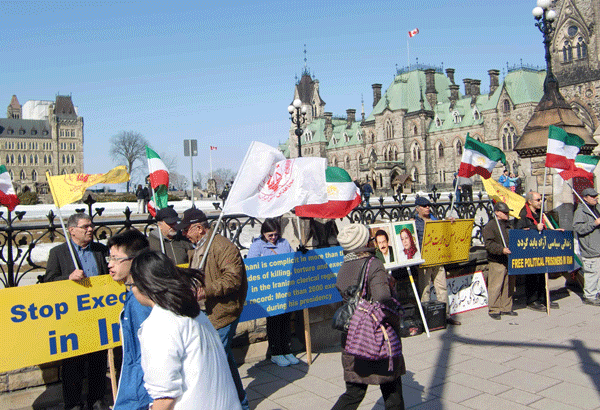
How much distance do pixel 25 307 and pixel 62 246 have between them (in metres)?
0.71

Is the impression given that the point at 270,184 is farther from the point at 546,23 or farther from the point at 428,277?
the point at 546,23

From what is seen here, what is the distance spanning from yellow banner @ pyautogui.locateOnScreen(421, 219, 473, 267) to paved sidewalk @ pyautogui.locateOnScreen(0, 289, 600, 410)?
1.09m

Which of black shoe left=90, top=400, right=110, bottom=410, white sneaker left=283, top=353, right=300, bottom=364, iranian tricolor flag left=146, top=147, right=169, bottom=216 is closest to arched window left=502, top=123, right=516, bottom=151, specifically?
white sneaker left=283, top=353, right=300, bottom=364

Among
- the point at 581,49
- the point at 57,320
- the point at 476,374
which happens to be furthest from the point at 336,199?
the point at 581,49

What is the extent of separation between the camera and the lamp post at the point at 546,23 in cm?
1205

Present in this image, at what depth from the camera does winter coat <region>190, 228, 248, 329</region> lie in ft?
15.2

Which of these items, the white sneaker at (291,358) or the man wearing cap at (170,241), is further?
the white sneaker at (291,358)

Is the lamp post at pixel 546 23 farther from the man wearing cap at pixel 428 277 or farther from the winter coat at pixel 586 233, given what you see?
the man wearing cap at pixel 428 277

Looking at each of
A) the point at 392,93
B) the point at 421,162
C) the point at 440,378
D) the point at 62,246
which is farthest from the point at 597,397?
the point at 392,93

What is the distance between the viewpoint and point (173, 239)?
6.38m

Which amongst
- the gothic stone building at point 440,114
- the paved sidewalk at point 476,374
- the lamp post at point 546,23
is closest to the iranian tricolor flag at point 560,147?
the paved sidewalk at point 476,374

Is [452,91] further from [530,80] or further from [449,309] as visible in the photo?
[449,309]

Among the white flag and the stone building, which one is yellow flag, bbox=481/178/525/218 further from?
the stone building

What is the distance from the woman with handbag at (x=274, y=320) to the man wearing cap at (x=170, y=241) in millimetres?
819
